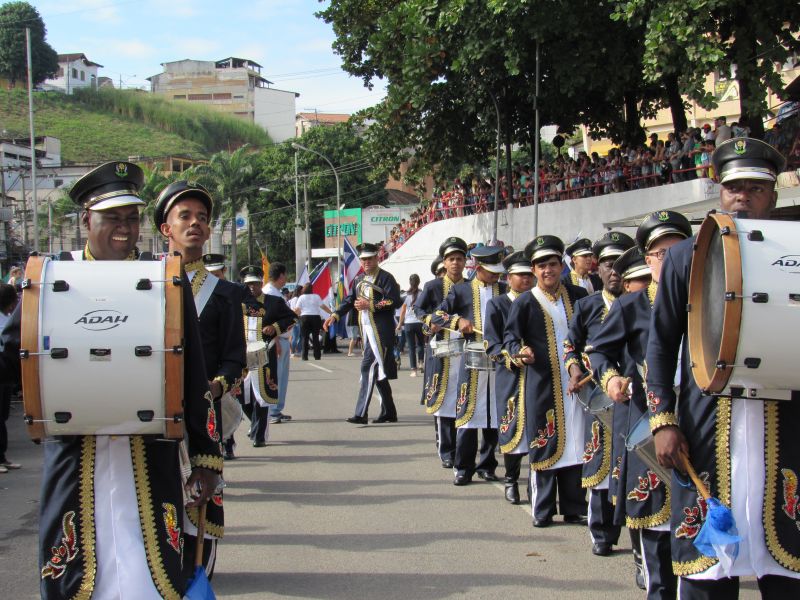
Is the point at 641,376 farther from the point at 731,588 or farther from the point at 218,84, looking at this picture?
the point at 218,84

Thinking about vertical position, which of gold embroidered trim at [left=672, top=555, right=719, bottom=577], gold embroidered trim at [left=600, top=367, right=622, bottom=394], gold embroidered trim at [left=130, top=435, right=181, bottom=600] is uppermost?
gold embroidered trim at [left=600, top=367, right=622, bottom=394]

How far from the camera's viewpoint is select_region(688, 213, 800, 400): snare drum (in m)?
3.44

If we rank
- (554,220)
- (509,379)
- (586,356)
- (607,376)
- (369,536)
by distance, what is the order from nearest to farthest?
(607,376), (586,356), (369,536), (509,379), (554,220)

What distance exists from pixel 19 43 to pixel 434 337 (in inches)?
5108

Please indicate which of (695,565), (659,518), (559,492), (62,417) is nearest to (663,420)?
(695,565)

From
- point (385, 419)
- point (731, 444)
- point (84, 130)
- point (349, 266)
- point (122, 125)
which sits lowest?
point (385, 419)

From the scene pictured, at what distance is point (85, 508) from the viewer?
3.62m

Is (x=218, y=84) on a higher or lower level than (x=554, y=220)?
higher

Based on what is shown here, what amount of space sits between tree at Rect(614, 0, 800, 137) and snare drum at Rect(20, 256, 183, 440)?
13726 millimetres

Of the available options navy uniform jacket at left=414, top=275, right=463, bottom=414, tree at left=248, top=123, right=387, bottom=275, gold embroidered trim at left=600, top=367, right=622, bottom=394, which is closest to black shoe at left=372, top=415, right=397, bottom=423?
navy uniform jacket at left=414, top=275, right=463, bottom=414

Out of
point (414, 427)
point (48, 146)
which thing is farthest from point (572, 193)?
point (48, 146)

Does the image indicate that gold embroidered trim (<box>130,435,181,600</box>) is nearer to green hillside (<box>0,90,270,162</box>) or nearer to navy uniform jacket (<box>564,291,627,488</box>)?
navy uniform jacket (<box>564,291,627,488</box>)

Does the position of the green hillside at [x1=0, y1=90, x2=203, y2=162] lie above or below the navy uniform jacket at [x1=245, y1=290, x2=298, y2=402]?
above

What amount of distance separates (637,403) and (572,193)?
2148cm
